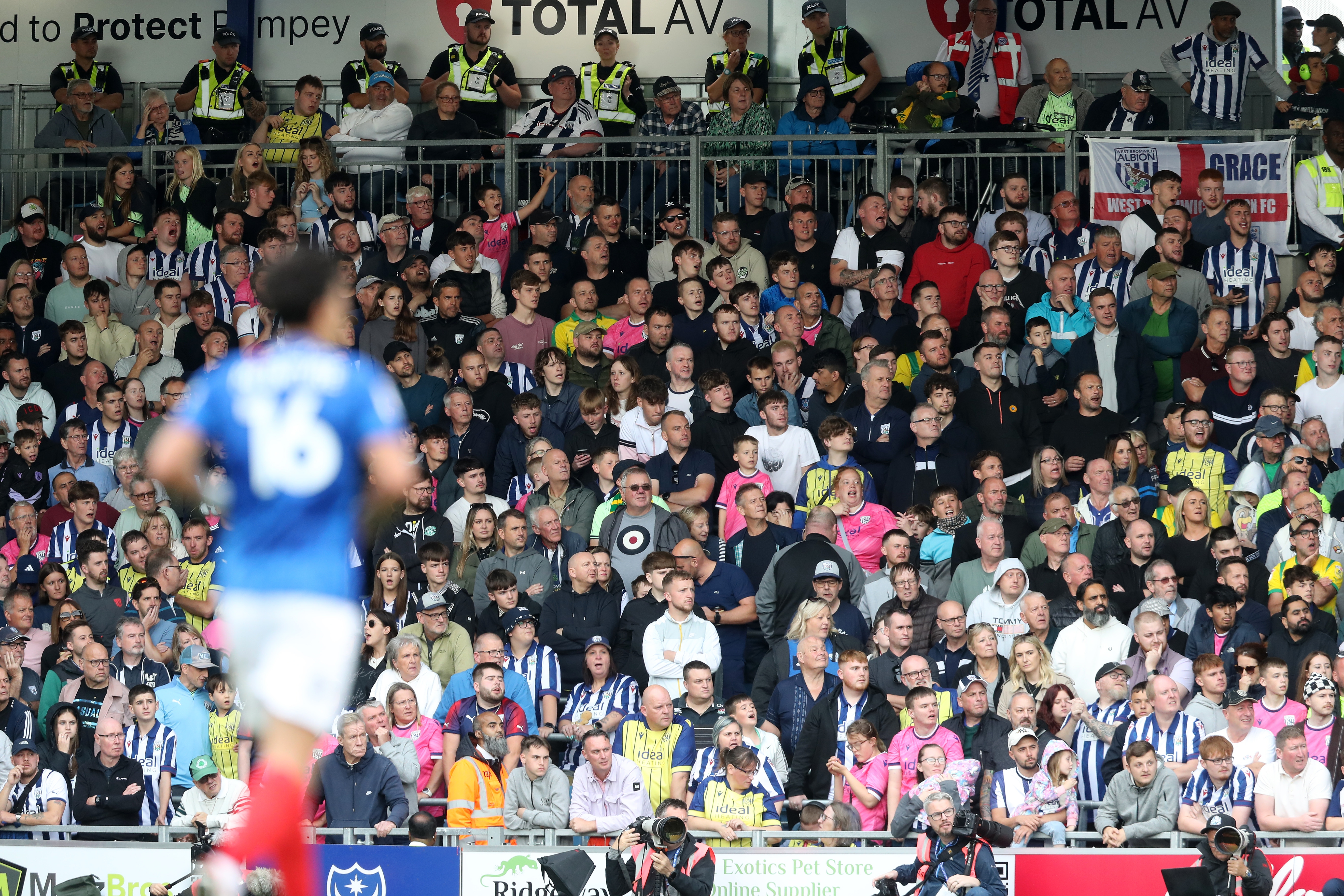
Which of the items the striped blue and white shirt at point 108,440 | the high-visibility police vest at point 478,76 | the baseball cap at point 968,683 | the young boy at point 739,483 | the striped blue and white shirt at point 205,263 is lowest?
the baseball cap at point 968,683

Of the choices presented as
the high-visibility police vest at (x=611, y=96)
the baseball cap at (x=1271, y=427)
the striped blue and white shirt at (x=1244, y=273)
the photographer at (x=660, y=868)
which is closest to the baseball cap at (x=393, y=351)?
the high-visibility police vest at (x=611, y=96)

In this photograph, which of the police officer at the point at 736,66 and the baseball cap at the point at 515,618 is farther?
the police officer at the point at 736,66

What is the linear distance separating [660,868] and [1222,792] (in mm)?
3771

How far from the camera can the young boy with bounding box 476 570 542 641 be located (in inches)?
531

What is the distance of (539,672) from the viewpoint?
519 inches

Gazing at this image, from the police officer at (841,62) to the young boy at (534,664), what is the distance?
8742 mm

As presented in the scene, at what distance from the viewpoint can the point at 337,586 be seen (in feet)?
17.7

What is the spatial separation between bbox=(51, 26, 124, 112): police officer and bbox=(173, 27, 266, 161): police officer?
1.34m

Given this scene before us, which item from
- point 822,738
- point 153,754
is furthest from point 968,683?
point 153,754

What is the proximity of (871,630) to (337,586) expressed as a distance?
28.1ft

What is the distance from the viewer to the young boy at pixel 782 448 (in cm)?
1473

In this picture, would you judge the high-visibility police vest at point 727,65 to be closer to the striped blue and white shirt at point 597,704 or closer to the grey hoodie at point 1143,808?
the striped blue and white shirt at point 597,704

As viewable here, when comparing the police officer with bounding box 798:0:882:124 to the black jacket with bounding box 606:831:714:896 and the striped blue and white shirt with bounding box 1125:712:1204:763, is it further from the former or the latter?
the black jacket with bounding box 606:831:714:896

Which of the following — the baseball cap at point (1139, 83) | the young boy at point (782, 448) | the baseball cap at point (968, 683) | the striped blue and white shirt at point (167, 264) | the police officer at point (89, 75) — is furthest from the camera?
the police officer at point (89, 75)
